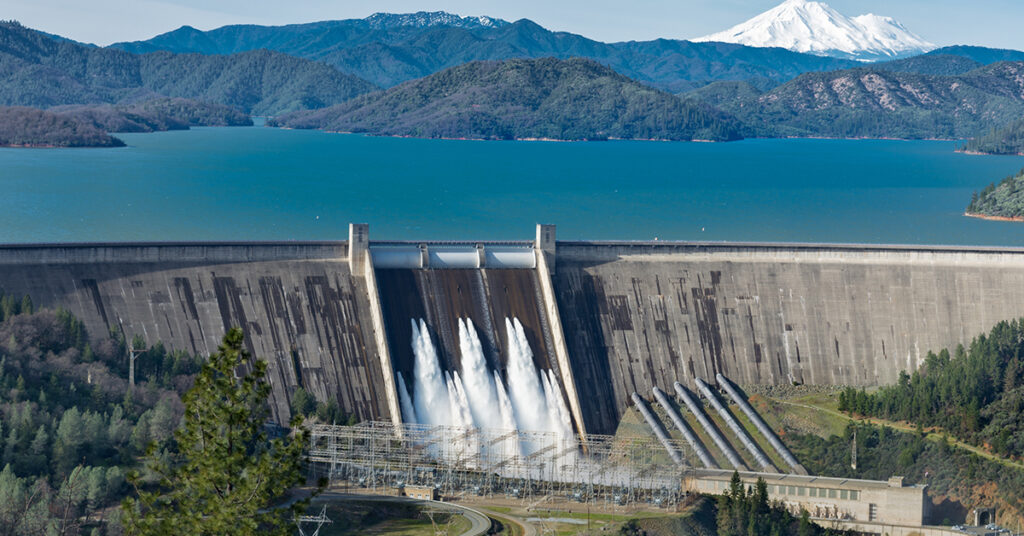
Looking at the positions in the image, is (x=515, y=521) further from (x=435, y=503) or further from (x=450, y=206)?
(x=450, y=206)

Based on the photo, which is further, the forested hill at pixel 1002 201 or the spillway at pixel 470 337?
the forested hill at pixel 1002 201

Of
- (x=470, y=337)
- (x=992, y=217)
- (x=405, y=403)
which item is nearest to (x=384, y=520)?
(x=405, y=403)

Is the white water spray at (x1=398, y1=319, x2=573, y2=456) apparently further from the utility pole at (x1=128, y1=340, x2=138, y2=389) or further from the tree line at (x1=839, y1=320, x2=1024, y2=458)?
the tree line at (x1=839, y1=320, x2=1024, y2=458)

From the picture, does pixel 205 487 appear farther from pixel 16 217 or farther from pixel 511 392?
pixel 16 217

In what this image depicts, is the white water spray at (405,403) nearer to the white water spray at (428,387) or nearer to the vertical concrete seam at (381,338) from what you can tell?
the white water spray at (428,387)

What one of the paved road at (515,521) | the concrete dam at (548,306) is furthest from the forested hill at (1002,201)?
the paved road at (515,521)
